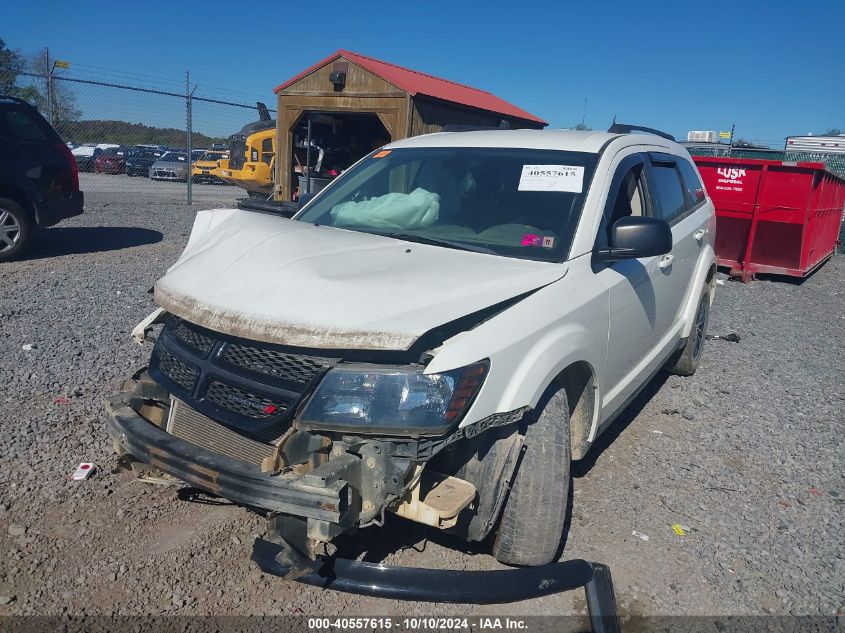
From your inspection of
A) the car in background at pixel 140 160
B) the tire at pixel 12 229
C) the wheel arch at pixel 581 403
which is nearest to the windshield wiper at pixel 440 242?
the wheel arch at pixel 581 403

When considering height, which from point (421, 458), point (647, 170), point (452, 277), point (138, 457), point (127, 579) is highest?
point (647, 170)

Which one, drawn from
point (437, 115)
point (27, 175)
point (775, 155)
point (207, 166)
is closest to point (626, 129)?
point (27, 175)

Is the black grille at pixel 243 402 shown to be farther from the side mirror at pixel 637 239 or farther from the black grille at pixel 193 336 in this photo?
the side mirror at pixel 637 239

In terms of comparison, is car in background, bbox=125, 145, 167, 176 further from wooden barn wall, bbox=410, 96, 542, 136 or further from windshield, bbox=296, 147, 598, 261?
windshield, bbox=296, 147, 598, 261

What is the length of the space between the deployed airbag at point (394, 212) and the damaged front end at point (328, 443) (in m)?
1.30

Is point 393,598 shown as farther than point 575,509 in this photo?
No

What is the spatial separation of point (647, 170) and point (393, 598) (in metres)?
2.98

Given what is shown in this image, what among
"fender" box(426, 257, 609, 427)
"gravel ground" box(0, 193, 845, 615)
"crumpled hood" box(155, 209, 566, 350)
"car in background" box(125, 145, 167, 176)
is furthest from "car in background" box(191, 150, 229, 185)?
"fender" box(426, 257, 609, 427)

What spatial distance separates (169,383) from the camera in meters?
2.88

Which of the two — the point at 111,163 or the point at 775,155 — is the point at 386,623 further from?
the point at 111,163

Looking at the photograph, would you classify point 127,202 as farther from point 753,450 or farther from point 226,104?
point 753,450

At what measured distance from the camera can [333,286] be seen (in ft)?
8.61

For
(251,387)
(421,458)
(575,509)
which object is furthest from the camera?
(575,509)

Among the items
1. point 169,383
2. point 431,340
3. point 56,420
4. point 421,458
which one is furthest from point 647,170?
point 56,420
